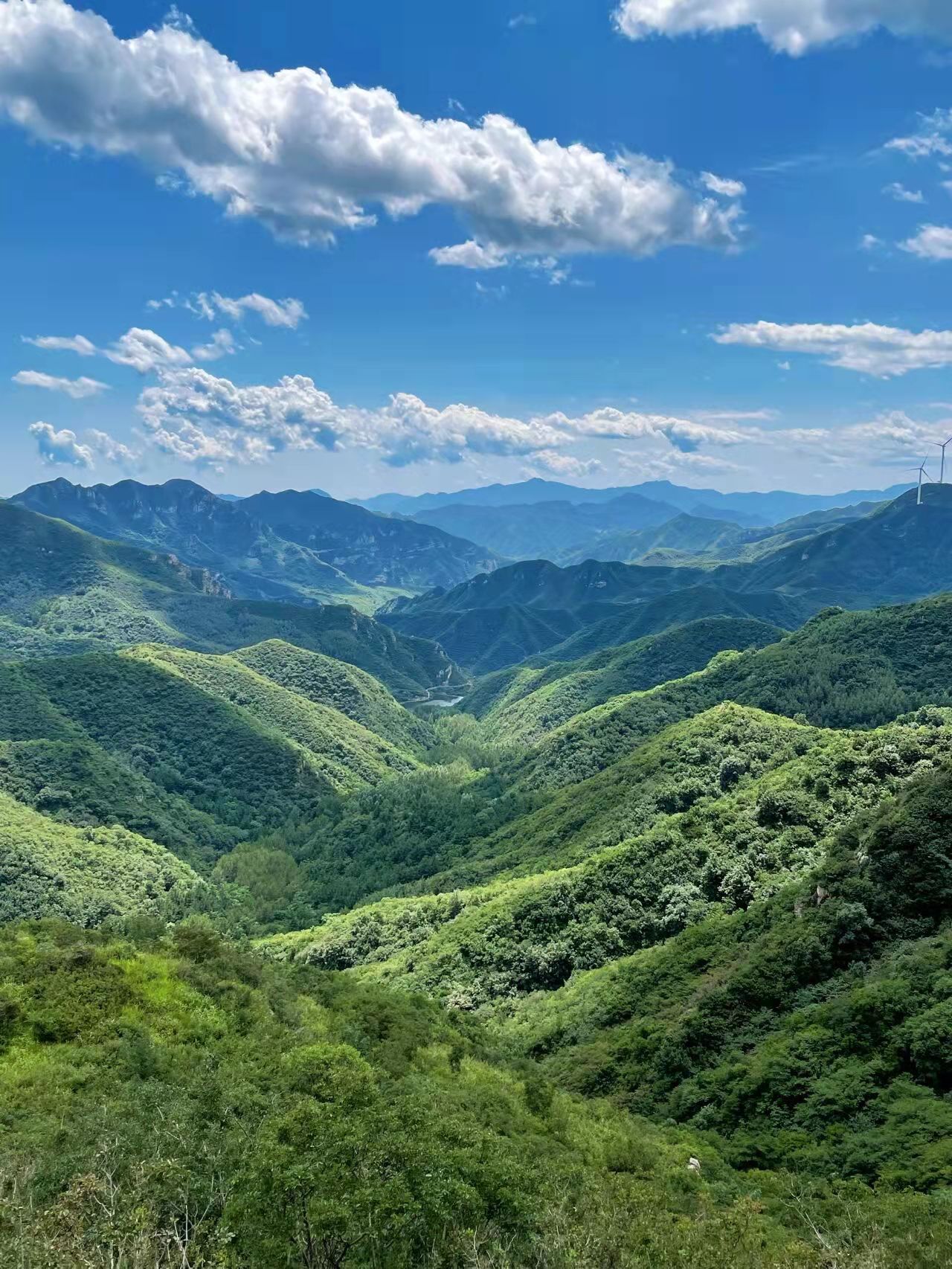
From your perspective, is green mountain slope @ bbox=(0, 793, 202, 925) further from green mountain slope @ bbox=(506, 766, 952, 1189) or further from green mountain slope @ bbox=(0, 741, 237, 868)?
green mountain slope @ bbox=(506, 766, 952, 1189)

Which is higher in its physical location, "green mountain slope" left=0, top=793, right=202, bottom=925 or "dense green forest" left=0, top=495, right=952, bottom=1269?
"dense green forest" left=0, top=495, right=952, bottom=1269

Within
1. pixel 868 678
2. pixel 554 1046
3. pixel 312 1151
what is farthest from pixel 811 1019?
pixel 868 678

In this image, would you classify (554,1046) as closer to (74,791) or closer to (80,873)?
(80,873)

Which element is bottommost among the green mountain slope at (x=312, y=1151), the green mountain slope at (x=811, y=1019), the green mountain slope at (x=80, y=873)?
the green mountain slope at (x=80, y=873)

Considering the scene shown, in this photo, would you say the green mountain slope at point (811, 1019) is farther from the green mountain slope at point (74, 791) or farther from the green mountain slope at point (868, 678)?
the green mountain slope at point (74, 791)

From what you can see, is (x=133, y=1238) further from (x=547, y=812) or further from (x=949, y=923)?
(x=547, y=812)

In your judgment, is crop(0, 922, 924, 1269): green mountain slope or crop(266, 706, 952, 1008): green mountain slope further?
crop(266, 706, 952, 1008): green mountain slope

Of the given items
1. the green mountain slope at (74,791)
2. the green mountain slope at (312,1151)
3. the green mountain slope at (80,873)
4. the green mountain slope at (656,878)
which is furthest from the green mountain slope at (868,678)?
the green mountain slope at (312,1151)

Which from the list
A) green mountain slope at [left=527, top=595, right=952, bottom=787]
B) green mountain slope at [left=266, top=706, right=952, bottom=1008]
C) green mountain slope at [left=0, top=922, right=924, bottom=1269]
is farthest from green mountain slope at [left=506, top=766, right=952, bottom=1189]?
green mountain slope at [left=527, top=595, right=952, bottom=787]

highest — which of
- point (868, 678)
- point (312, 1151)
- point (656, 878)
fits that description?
point (312, 1151)
